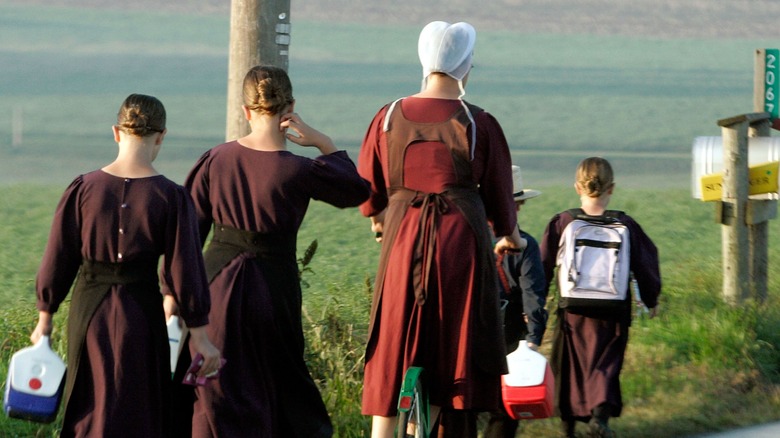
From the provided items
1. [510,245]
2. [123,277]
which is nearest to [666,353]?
[510,245]

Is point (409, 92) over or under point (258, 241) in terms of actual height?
over

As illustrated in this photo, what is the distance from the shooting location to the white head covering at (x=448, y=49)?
4.87m

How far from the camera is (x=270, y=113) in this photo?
4.84 meters

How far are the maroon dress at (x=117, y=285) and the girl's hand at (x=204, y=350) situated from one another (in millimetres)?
40

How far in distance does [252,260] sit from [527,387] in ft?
3.74

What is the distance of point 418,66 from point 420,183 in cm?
2986

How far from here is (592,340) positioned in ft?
20.4

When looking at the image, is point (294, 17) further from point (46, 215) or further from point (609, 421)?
point (609, 421)

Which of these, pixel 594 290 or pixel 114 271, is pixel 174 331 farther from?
pixel 594 290

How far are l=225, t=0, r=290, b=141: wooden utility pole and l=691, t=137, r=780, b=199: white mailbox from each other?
284 cm

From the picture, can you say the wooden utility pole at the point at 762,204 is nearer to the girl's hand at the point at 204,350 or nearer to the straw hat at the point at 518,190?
the straw hat at the point at 518,190

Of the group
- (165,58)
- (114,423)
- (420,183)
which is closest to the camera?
(114,423)

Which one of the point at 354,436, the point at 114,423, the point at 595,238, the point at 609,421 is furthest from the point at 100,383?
the point at 609,421

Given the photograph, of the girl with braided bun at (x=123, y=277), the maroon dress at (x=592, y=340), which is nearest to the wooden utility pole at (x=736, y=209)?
the maroon dress at (x=592, y=340)
